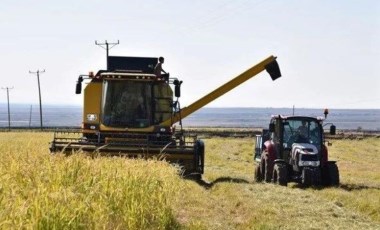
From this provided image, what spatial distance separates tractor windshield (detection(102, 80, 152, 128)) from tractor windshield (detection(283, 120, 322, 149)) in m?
3.63

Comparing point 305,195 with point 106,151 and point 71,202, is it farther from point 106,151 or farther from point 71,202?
point 71,202

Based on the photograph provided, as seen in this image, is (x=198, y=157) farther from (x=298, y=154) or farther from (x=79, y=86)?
(x=79, y=86)

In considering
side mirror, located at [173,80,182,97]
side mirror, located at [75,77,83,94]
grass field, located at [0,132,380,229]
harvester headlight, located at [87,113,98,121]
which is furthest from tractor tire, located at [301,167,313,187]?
side mirror, located at [75,77,83,94]

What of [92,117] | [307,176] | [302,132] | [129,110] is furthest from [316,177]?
[92,117]

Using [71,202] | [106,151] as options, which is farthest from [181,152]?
[71,202]

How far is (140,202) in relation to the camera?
760 cm

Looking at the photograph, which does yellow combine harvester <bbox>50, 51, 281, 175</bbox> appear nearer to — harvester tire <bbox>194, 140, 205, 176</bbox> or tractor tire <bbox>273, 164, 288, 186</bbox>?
harvester tire <bbox>194, 140, 205, 176</bbox>

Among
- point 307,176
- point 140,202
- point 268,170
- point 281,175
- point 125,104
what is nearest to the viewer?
point 140,202

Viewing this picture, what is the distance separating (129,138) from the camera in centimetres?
1570

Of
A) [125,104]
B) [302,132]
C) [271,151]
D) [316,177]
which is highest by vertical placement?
[125,104]

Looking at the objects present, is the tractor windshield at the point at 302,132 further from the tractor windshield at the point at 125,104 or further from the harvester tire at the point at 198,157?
the tractor windshield at the point at 125,104

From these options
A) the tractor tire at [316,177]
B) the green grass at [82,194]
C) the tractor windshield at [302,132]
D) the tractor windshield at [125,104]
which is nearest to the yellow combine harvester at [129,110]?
the tractor windshield at [125,104]

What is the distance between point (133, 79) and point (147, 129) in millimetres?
1364

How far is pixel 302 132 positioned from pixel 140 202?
9068mm
